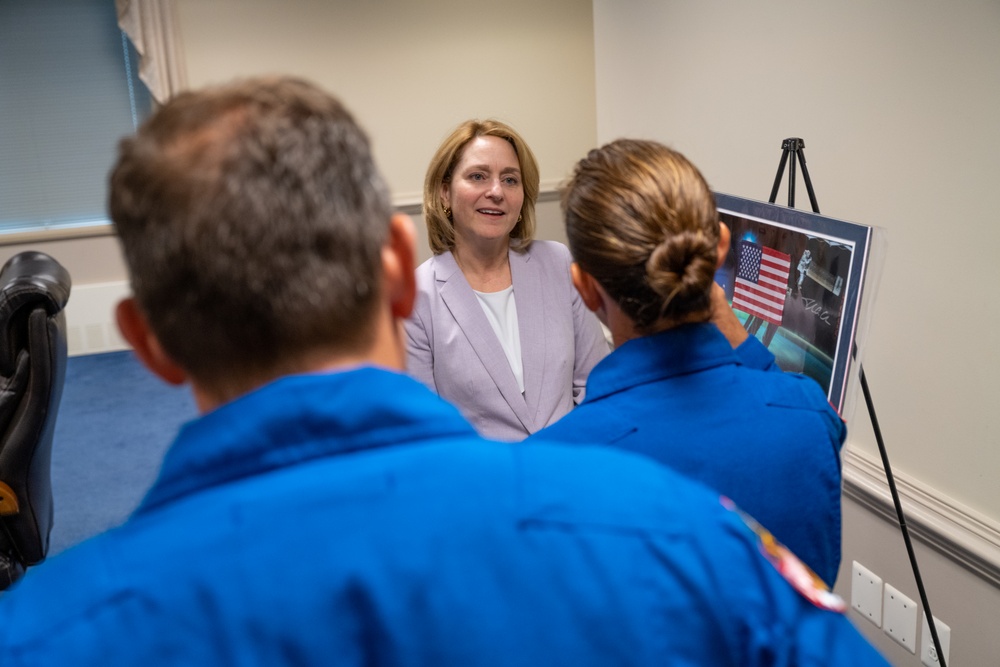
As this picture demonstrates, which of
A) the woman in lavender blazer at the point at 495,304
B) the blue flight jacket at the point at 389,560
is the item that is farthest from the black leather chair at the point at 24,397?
the blue flight jacket at the point at 389,560

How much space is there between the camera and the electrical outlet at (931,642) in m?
2.02

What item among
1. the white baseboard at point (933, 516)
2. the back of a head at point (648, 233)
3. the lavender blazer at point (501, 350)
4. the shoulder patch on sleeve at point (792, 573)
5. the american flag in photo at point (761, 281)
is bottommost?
the white baseboard at point (933, 516)

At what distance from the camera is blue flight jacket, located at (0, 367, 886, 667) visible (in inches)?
18.3

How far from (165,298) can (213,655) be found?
210 millimetres

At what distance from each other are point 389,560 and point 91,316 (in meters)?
5.54

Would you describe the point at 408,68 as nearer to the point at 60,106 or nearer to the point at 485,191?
the point at 60,106

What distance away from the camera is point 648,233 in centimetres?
100

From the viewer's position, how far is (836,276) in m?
1.56

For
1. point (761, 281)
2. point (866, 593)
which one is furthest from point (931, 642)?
point (761, 281)

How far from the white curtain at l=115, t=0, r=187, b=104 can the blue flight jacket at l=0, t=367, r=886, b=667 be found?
5.06m

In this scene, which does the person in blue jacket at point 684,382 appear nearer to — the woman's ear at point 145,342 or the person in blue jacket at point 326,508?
the person in blue jacket at point 326,508

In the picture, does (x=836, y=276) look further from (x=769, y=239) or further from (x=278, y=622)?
(x=278, y=622)

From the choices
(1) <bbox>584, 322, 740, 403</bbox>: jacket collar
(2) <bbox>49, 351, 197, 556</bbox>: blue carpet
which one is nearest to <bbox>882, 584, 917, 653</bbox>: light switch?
(1) <bbox>584, 322, 740, 403</bbox>: jacket collar

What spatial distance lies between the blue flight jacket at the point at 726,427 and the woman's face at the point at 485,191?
3.57 feet
